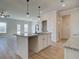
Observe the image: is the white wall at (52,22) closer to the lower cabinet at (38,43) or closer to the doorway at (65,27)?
the doorway at (65,27)

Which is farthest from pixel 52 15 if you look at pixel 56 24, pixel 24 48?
pixel 24 48

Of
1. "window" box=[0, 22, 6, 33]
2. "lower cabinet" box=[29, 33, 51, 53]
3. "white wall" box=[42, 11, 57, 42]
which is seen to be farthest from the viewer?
"window" box=[0, 22, 6, 33]

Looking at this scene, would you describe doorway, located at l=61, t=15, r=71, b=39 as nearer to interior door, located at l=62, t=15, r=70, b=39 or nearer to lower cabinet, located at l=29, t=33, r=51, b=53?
interior door, located at l=62, t=15, r=70, b=39

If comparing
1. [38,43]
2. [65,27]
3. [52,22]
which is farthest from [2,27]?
[38,43]

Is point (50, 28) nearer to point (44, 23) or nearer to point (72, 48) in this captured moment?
point (44, 23)

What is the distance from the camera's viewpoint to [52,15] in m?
7.80

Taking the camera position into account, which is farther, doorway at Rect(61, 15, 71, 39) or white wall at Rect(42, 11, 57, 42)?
→ doorway at Rect(61, 15, 71, 39)

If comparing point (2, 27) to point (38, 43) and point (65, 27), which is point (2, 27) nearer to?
point (65, 27)

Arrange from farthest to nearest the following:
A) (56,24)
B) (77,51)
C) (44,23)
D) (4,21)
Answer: (4,21) → (44,23) → (56,24) → (77,51)

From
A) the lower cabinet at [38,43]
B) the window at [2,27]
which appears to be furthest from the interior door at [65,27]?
the window at [2,27]

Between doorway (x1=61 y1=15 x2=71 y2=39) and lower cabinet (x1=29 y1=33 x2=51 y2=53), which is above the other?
doorway (x1=61 y1=15 x2=71 y2=39)

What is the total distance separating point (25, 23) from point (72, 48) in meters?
14.5

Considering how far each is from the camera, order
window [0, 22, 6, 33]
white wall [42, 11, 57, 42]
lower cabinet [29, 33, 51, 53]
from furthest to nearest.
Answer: window [0, 22, 6, 33] → white wall [42, 11, 57, 42] → lower cabinet [29, 33, 51, 53]

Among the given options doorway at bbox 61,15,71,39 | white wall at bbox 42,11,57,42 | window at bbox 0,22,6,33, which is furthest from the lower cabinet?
window at bbox 0,22,6,33
